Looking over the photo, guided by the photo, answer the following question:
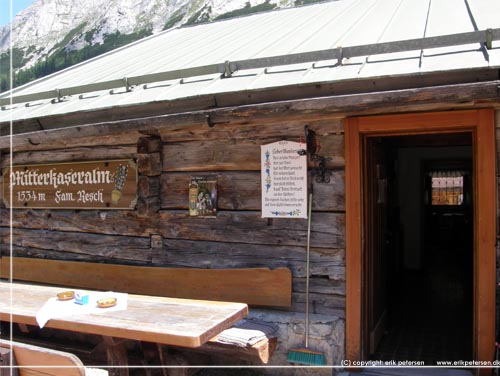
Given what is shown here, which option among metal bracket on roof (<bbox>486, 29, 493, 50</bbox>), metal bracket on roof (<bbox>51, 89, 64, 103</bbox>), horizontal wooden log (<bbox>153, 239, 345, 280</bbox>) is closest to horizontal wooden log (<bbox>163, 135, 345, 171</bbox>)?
horizontal wooden log (<bbox>153, 239, 345, 280</bbox>)

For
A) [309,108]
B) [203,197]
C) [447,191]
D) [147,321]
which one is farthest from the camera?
[447,191]

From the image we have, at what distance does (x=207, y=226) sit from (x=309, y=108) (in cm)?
168

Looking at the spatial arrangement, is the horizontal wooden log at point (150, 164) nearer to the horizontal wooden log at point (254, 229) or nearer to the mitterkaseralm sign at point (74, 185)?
the mitterkaseralm sign at point (74, 185)

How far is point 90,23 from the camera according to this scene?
3391 inches

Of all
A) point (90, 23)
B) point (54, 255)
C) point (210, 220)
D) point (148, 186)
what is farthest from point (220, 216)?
point (90, 23)

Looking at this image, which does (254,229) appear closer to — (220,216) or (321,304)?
(220,216)

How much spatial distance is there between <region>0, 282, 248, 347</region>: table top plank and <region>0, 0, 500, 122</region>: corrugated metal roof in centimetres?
187

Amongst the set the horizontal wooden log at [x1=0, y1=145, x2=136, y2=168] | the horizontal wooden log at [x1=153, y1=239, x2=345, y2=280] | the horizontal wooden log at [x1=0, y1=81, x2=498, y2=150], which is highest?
the horizontal wooden log at [x1=0, y1=81, x2=498, y2=150]

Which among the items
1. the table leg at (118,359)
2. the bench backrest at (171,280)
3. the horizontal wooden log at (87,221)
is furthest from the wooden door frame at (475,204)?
the horizontal wooden log at (87,221)

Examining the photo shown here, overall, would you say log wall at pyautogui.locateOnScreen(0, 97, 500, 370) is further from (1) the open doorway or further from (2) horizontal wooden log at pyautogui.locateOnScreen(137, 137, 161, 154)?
(1) the open doorway

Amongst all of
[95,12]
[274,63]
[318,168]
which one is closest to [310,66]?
[274,63]

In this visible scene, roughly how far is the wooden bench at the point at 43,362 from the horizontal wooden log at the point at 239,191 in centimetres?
229

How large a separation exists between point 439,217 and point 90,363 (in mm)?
12529

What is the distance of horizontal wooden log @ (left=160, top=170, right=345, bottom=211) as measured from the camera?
13.7ft
